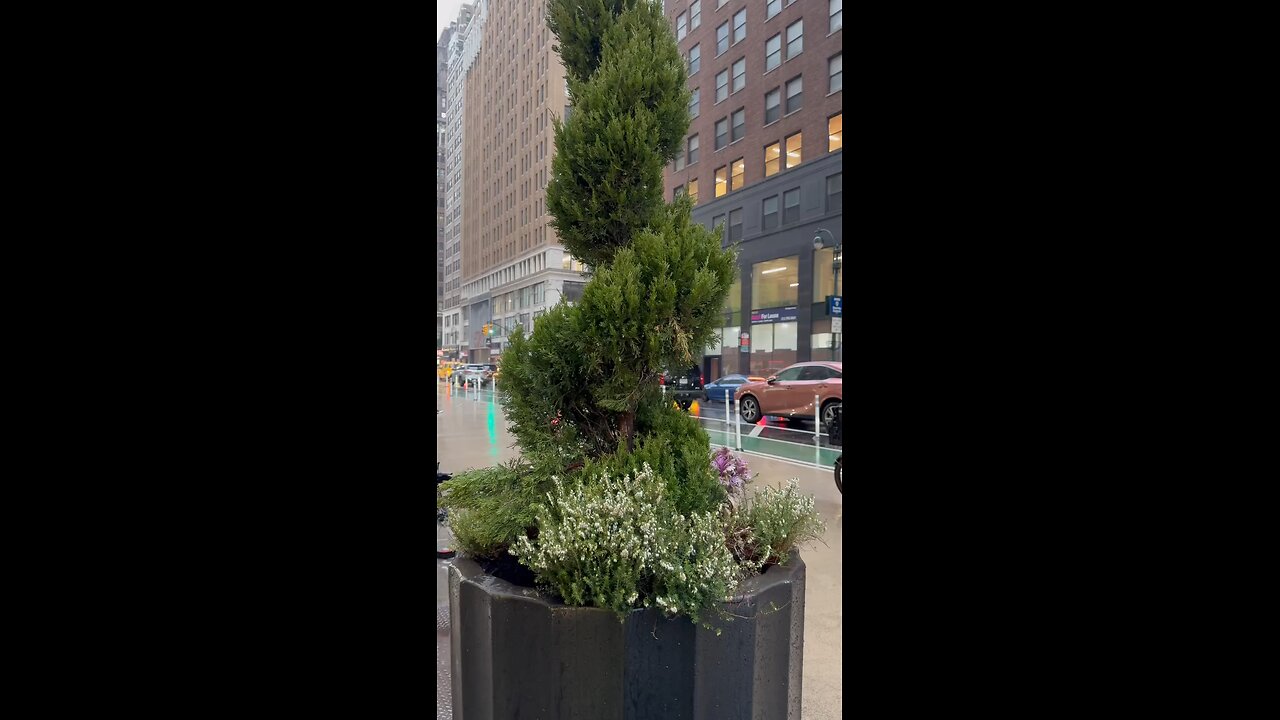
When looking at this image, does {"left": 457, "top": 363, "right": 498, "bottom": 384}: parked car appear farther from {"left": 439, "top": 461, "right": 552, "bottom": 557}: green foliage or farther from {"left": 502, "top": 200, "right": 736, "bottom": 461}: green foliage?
{"left": 439, "top": 461, "right": 552, "bottom": 557}: green foliage

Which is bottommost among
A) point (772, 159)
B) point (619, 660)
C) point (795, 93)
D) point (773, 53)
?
point (619, 660)

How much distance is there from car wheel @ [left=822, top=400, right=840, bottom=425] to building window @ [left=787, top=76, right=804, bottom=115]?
6.67 meters

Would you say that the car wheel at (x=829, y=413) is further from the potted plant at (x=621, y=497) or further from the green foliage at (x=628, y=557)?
the green foliage at (x=628, y=557)

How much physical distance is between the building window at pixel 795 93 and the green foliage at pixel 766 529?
10.6 meters

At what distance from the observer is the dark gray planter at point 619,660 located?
3.44 feet

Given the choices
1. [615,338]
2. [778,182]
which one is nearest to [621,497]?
[615,338]

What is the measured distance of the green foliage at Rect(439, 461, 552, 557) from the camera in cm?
131

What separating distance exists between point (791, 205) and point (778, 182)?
0.61 metres

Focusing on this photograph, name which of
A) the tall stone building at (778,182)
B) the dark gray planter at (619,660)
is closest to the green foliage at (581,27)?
the dark gray planter at (619,660)

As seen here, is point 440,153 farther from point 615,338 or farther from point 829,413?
point 829,413

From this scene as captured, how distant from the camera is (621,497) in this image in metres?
1.19
